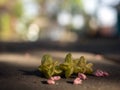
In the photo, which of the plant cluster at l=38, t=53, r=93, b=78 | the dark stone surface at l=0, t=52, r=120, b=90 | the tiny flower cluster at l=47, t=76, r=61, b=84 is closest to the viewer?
the dark stone surface at l=0, t=52, r=120, b=90

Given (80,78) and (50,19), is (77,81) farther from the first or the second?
(50,19)

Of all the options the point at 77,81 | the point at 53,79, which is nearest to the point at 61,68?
the point at 53,79

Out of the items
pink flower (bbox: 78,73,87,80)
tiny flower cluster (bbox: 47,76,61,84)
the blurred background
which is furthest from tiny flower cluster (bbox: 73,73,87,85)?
the blurred background

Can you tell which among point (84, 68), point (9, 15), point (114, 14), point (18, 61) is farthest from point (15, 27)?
point (84, 68)

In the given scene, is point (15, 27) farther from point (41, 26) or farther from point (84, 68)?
point (84, 68)

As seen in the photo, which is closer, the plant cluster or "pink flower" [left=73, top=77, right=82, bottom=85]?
"pink flower" [left=73, top=77, right=82, bottom=85]

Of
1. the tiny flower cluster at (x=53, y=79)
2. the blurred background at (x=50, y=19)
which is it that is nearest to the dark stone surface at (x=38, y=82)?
the tiny flower cluster at (x=53, y=79)

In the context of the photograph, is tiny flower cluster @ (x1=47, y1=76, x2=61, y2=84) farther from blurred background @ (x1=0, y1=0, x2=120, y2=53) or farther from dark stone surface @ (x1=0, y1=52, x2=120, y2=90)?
blurred background @ (x1=0, y1=0, x2=120, y2=53)

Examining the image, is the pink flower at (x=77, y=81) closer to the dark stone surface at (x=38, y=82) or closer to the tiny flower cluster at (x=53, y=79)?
the dark stone surface at (x=38, y=82)

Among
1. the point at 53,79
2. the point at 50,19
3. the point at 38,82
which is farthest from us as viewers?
the point at 50,19

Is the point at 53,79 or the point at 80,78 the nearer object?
the point at 53,79

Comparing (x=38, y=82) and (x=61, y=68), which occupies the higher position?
(x=61, y=68)
